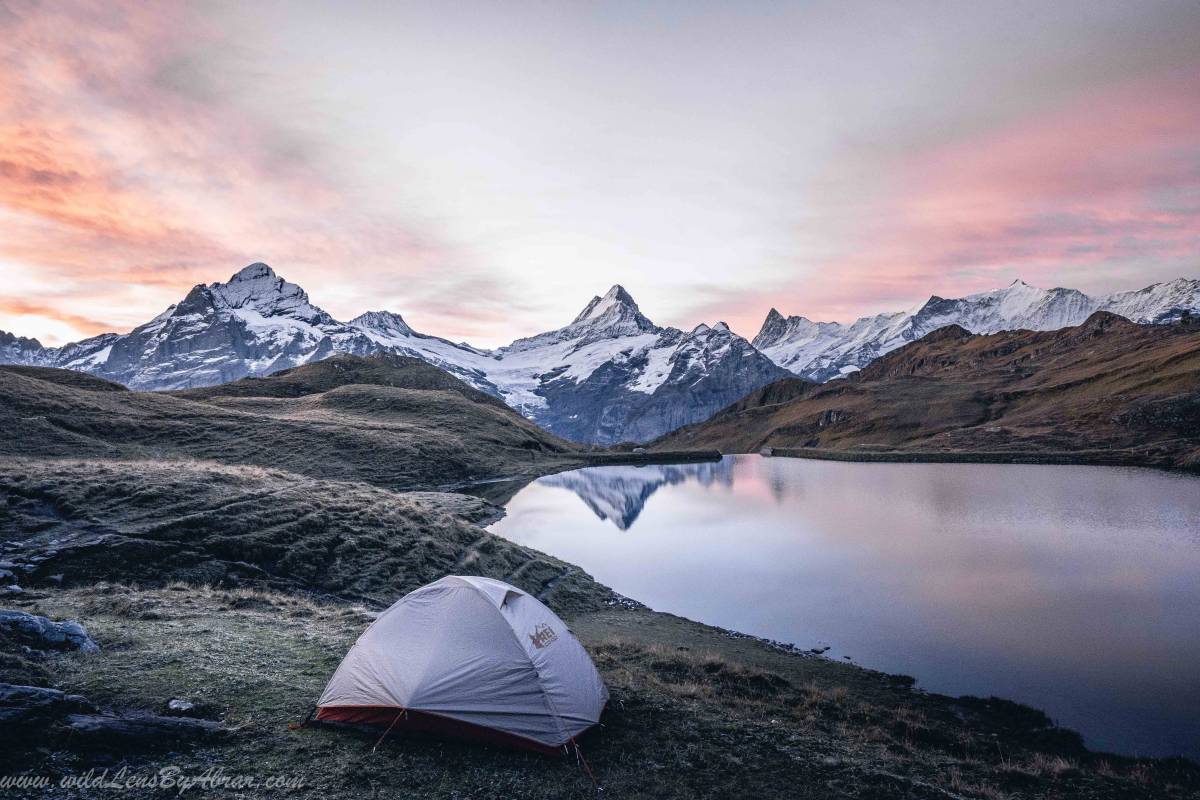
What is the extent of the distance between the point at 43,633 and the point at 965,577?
36452 mm

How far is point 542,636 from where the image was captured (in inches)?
584

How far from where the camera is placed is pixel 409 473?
7444cm

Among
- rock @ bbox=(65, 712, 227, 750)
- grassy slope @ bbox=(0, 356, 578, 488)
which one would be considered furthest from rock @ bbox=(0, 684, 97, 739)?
grassy slope @ bbox=(0, 356, 578, 488)

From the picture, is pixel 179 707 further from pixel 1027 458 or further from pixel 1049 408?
pixel 1049 408

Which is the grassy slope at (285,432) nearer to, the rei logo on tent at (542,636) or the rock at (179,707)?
the rock at (179,707)

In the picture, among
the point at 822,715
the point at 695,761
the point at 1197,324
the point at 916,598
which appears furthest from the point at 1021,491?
the point at 1197,324

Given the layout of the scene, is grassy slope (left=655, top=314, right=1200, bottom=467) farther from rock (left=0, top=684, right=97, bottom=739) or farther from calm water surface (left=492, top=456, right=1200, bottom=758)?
rock (left=0, top=684, right=97, bottom=739)

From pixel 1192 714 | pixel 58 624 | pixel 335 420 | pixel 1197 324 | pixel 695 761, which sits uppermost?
pixel 1197 324

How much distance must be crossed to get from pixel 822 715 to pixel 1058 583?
816 inches

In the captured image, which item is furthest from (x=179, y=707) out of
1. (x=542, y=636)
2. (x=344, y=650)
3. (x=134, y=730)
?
(x=542, y=636)

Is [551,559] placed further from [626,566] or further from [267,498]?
A: [267,498]

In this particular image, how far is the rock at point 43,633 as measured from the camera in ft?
46.0

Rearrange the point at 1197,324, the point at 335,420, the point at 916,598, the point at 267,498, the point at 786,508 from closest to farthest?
the point at 916,598
the point at 267,498
the point at 786,508
the point at 335,420
the point at 1197,324

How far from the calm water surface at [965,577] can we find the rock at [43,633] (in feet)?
75.3
